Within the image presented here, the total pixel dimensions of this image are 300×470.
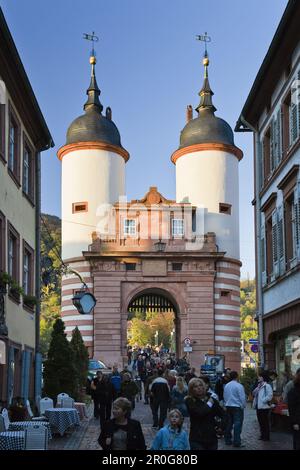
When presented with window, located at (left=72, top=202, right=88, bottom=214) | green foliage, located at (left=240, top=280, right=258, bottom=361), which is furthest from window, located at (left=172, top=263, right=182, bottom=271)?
green foliage, located at (left=240, top=280, right=258, bottom=361)

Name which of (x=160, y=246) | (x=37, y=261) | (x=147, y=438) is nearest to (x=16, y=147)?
(x=37, y=261)

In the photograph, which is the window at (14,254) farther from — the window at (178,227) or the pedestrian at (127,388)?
the window at (178,227)

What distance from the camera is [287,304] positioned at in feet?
78.7

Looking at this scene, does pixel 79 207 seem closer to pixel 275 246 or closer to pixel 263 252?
pixel 263 252

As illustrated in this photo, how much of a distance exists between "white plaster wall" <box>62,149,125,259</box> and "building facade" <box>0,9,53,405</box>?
24.6 metres

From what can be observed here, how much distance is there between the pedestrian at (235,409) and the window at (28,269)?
10332mm

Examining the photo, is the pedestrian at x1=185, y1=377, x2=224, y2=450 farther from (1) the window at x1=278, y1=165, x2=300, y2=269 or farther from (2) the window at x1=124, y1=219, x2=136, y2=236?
(2) the window at x1=124, y1=219, x2=136, y2=236

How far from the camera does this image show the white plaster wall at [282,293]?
2327 centimetres

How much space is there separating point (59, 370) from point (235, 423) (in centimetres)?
1039

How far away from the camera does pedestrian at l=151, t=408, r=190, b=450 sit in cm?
1002

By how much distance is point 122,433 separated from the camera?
976 cm

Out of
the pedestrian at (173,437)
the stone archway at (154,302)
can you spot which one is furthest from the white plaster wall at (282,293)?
the stone archway at (154,302)
